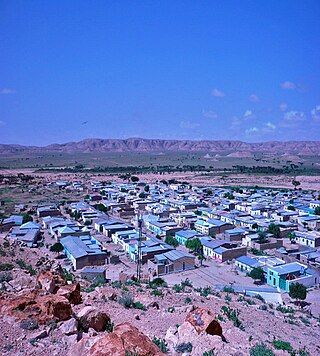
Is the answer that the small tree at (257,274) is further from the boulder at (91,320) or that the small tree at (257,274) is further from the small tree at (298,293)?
the boulder at (91,320)

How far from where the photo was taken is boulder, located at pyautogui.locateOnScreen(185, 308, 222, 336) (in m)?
9.33

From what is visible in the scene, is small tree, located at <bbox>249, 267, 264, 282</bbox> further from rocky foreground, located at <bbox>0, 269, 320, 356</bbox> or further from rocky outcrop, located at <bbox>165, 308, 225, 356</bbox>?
rocky outcrop, located at <bbox>165, 308, 225, 356</bbox>

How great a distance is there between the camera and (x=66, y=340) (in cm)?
797

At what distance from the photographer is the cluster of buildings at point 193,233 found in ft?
92.0

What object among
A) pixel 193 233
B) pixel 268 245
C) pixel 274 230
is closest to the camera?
pixel 268 245

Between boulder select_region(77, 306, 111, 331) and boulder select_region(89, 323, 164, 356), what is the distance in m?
1.76

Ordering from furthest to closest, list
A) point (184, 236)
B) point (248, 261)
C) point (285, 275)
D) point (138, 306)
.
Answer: point (184, 236) < point (248, 261) < point (285, 275) < point (138, 306)

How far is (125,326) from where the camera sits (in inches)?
310

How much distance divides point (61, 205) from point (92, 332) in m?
50.4

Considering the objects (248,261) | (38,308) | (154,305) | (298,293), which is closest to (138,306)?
(154,305)

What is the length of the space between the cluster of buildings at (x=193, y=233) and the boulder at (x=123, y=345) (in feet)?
65.4

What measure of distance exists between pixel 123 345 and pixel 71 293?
456cm

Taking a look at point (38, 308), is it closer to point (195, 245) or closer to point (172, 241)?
point (195, 245)

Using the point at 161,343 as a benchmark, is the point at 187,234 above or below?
below
